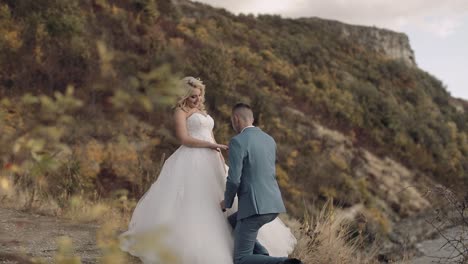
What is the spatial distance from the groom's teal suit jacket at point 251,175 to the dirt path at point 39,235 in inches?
62.7

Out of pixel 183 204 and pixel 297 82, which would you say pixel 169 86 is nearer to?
pixel 183 204

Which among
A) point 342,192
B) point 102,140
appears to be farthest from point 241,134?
point 342,192

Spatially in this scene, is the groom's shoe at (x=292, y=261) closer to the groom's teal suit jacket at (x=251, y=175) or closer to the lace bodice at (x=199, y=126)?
the groom's teal suit jacket at (x=251, y=175)

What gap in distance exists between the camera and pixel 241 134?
4.09 m

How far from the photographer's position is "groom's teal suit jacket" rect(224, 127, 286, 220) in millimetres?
4035

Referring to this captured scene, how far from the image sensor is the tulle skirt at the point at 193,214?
432 cm

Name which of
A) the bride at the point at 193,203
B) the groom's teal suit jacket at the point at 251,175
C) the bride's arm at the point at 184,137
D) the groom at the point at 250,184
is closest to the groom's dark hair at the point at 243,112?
the groom at the point at 250,184

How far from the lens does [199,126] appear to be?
4.86 meters

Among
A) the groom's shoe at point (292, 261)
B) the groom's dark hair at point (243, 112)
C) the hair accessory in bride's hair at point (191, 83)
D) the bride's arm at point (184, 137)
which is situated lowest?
the groom's shoe at point (292, 261)

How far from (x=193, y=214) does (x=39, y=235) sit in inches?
84.1

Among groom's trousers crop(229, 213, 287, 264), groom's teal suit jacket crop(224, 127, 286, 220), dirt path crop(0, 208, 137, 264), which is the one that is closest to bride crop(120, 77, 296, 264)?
groom's trousers crop(229, 213, 287, 264)

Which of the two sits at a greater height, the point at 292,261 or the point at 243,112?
the point at 243,112

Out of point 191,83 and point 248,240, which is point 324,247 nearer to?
point 248,240

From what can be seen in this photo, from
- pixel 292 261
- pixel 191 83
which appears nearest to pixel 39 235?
pixel 191 83
